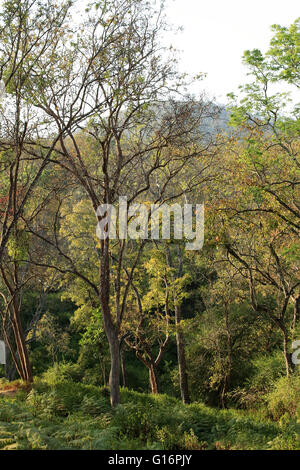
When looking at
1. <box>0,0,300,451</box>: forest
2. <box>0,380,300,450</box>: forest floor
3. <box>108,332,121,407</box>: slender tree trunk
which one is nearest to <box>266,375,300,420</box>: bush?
<box>0,0,300,451</box>: forest

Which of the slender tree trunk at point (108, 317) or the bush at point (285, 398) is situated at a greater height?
the slender tree trunk at point (108, 317)

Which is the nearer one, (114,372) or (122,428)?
(122,428)

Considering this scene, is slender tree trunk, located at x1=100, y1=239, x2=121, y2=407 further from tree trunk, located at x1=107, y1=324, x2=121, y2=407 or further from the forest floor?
the forest floor

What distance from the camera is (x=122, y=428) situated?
855cm

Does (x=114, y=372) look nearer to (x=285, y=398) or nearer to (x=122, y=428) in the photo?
(x=122, y=428)

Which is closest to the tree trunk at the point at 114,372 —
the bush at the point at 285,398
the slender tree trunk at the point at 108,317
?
the slender tree trunk at the point at 108,317

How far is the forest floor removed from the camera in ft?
22.1

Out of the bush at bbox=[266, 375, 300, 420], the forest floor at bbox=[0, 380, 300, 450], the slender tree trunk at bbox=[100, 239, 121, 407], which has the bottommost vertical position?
the bush at bbox=[266, 375, 300, 420]

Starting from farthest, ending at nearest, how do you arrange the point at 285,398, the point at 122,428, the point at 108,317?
the point at 285,398, the point at 108,317, the point at 122,428

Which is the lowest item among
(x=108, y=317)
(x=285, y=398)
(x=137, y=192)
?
(x=285, y=398)

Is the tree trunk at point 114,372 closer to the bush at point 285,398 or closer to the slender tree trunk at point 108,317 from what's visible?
the slender tree trunk at point 108,317

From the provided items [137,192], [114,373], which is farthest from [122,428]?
[137,192]

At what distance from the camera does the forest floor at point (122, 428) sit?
6727mm

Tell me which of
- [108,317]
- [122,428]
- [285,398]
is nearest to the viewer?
[122,428]
